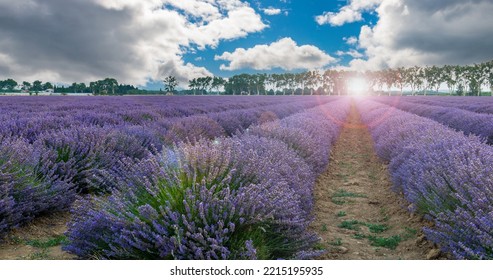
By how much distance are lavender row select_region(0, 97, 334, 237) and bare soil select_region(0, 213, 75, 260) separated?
0.11 meters

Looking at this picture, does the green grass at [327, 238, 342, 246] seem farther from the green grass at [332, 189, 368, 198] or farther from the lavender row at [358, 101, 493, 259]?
the green grass at [332, 189, 368, 198]

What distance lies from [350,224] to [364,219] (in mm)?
378

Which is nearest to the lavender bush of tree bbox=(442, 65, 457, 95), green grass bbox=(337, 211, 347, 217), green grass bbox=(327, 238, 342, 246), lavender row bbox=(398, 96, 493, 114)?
green grass bbox=(327, 238, 342, 246)

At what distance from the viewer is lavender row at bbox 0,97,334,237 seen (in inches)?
145

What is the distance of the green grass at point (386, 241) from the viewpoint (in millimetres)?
3724

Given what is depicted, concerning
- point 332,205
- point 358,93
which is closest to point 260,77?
point 358,93

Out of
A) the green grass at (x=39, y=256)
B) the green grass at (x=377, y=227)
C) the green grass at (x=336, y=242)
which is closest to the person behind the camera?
the green grass at (x=39, y=256)

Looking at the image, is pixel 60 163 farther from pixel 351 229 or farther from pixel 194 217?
pixel 351 229

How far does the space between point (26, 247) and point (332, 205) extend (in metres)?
3.86

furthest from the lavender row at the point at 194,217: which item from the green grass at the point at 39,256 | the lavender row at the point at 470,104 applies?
the lavender row at the point at 470,104

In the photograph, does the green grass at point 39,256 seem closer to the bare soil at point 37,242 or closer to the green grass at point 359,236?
the bare soil at point 37,242

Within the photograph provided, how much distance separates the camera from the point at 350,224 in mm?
4363

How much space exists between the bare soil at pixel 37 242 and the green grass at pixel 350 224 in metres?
2.98

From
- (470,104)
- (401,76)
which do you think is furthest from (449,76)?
(470,104)
